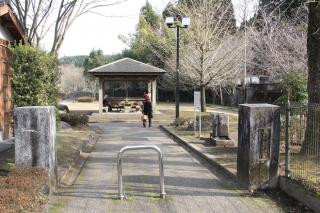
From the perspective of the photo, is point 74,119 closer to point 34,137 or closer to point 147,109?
point 147,109

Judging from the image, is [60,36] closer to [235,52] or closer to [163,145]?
[163,145]

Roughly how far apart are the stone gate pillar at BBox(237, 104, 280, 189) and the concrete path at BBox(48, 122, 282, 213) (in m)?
0.46

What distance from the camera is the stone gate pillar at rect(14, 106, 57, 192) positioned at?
828 cm

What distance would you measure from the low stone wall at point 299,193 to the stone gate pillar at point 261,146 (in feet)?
0.93

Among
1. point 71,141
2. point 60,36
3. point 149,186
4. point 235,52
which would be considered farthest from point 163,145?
point 235,52

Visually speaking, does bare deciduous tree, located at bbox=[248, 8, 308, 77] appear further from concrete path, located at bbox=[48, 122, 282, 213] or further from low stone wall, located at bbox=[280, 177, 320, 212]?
low stone wall, located at bbox=[280, 177, 320, 212]

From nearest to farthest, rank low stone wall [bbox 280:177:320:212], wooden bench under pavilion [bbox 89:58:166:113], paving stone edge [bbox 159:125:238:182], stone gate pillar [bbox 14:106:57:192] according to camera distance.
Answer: low stone wall [bbox 280:177:320:212] → stone gate pillar [bbox 14:106:57:192] → paving stone edge [bbox 159:125:238:182] → wooden bench under pavilion [bbox 89:58:166:113]

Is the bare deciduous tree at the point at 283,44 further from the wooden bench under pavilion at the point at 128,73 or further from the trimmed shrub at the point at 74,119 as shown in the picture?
the trimmed shrub at the point at 74,119

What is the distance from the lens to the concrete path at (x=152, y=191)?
7484mm

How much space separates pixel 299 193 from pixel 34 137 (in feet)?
14.9


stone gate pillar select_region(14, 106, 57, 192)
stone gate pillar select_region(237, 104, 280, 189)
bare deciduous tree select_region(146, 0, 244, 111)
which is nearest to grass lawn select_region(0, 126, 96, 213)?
stone gate pillar select_region(14, 106, 57, 192)

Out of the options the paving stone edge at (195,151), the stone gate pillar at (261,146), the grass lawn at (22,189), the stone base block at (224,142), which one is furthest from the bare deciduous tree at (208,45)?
the grass lawn at (22,189)

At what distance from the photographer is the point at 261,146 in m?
8.84

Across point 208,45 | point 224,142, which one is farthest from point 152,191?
point 208,45
